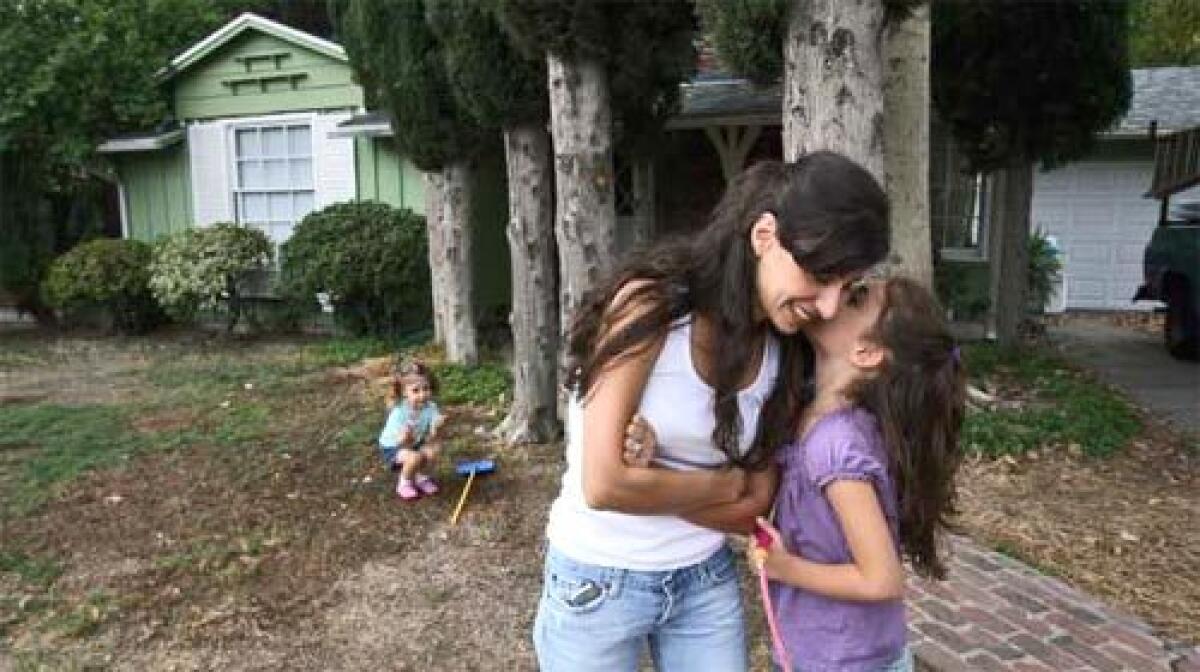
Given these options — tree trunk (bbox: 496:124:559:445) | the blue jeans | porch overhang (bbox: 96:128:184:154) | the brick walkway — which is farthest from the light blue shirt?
porch overhang (bbox: 96:128:184:154)

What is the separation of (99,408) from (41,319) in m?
6.75

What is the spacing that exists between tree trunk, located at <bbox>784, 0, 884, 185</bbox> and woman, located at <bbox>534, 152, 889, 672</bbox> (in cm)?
251

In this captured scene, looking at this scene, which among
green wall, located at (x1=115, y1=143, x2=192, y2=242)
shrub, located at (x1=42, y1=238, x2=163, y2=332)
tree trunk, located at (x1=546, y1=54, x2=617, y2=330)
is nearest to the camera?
tree trunk, located at (x1=546, y1=54, x2=617, y2=330)

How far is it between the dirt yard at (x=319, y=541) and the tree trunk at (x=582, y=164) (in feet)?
4.11

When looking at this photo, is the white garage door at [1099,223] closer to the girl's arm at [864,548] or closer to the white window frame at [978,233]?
the white window frame at [978,233]

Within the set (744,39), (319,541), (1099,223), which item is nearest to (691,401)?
(319,541)

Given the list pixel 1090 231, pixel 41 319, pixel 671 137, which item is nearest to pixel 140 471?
pixel 671 137

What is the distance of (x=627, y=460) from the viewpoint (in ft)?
5.30

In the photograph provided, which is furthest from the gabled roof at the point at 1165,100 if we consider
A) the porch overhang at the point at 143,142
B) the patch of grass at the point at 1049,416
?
the porch overhang at the point at 143,142

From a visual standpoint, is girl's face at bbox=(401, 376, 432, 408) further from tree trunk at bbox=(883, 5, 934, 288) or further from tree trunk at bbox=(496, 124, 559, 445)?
tree trunk at bbox=(883, 5, 934, 288)

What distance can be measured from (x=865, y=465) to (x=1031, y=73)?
25.0 ft

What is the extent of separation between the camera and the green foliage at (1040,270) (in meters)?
11.7

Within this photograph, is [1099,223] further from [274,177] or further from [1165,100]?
[274,177]

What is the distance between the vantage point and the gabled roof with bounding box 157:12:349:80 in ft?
37.6
